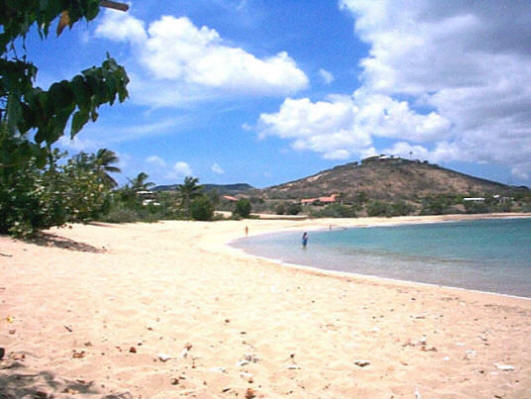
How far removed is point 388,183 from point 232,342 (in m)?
102

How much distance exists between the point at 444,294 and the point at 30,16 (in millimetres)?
11415

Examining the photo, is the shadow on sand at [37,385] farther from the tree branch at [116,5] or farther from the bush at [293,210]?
the bush at [293,210]

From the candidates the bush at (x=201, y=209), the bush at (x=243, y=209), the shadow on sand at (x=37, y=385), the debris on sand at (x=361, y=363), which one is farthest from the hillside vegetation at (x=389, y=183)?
the shadow on sand at (x=37, y=385)

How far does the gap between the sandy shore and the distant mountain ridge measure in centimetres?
8451

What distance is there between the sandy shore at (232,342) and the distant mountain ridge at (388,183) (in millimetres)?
84505

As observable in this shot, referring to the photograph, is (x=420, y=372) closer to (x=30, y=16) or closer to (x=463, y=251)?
(x=30, y=16)

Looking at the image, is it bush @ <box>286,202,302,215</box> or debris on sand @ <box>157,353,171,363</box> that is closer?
debris on sand @ <box>157,353,171,363</box>

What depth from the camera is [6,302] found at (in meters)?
5.59

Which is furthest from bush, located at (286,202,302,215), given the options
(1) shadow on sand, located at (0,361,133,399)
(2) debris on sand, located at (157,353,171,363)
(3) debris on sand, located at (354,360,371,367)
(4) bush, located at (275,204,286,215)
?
(1) shadow on sand, located at (0,361,133,399)

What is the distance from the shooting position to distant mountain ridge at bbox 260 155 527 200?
9900 cm

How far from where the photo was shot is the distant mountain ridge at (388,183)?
9900 centimetres

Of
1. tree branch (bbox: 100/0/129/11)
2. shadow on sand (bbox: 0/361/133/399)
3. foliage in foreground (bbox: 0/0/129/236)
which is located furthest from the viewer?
shadow on sand (bbox: 0/361/133/399)

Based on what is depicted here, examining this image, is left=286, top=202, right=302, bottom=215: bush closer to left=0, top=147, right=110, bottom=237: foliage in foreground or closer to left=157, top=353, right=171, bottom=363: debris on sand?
left=0, top=147, right=110, bottom=237: foliage in foreground

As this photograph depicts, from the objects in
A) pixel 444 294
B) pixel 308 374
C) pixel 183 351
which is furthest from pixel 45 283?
pixel 444 294
